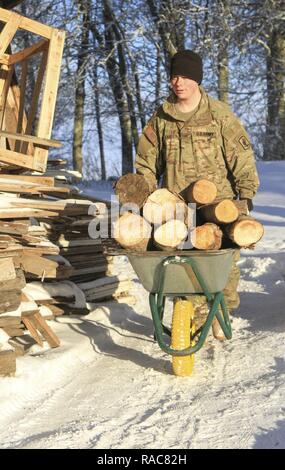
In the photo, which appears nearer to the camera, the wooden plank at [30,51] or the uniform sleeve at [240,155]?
the uniform sleeve at [240,155]

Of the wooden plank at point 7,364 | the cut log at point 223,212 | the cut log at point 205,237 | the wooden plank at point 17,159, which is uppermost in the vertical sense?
the wooden plank at point 17,159

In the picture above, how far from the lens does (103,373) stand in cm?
462

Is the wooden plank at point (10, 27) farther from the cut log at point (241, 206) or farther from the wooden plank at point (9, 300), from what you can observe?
the cut log at point (241, 206)

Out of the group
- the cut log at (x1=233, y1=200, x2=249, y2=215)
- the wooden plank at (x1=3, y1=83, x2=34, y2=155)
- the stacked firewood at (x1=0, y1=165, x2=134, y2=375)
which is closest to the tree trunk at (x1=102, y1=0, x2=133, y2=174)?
the wooden plank at (x1=3, y1=83, x2=34, y2=155)

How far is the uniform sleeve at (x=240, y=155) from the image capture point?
16.4ft

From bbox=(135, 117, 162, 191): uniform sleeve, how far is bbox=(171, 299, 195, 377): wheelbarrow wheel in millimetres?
1209

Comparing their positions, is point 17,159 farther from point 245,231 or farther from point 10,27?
point 245,231

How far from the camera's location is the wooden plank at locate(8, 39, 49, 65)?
21.4 ft

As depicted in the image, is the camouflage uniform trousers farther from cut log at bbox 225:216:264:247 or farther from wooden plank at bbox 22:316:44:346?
wooden plank at bbox 22:316:44:346

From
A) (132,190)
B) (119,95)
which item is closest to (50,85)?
(132,190)

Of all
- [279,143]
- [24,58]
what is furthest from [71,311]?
[279,143]

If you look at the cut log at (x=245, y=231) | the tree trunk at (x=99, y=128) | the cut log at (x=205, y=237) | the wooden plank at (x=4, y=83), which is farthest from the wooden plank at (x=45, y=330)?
the tree trunk at (x=99, y=128)

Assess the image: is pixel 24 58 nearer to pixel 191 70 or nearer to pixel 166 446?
pixel 191 70

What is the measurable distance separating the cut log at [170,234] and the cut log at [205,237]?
0.08m
